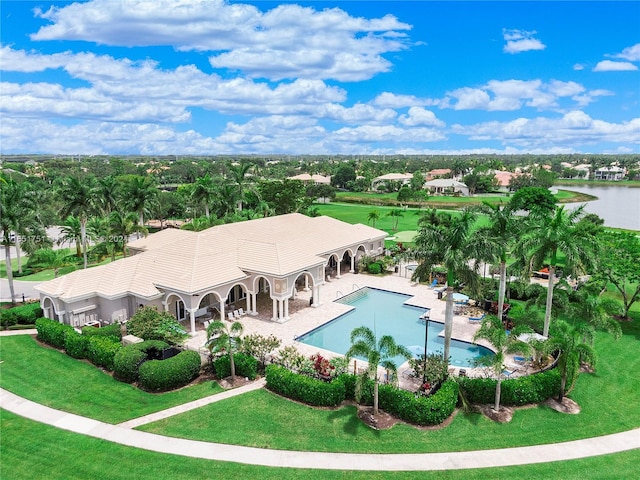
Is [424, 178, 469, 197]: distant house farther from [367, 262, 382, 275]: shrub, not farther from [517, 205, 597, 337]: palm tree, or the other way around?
[517, 205, 597, 337]: palm tree

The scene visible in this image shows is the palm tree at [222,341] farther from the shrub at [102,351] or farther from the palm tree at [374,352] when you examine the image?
the palm tree at [374,352]

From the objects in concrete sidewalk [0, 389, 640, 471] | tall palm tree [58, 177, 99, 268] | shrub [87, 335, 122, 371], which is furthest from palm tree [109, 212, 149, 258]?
concrete sidewalk [0, 389, 640, 471]

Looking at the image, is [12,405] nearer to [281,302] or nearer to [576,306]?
[281,302]

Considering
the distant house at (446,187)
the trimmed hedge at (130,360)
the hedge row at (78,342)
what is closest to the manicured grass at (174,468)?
the trimmed hedge at (130,360)

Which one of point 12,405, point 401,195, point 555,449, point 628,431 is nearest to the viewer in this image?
point 555,449

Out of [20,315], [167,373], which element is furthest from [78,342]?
[20,315]

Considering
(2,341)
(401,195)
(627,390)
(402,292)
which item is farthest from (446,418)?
(401,195)

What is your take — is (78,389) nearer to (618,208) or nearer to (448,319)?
(448,319)
